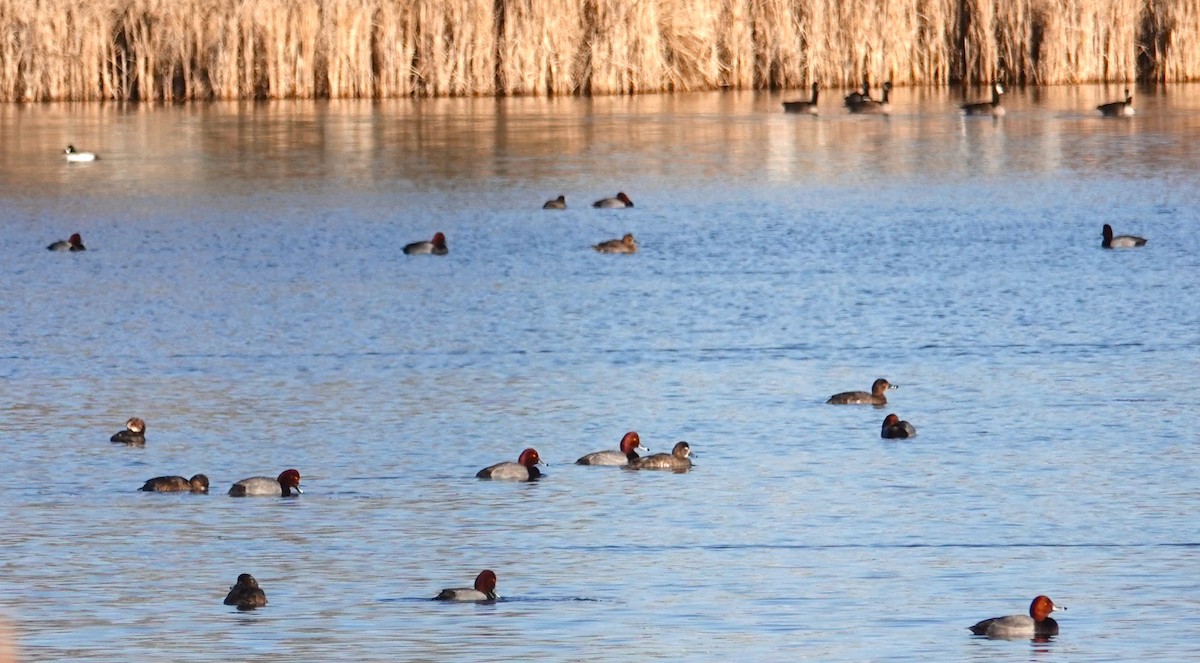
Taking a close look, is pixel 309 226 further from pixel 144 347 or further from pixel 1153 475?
pixel 1153 475

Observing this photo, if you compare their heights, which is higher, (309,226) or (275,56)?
(275,56)

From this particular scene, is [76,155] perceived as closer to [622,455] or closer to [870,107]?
[870,107]

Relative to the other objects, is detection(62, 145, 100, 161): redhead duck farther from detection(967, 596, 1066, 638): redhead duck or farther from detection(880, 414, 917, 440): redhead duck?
detection(967, 596, 1066, 638): redhead duck

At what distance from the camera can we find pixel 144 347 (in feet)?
70.6

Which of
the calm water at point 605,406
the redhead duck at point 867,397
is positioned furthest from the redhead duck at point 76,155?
the redhead duck at point 867,397

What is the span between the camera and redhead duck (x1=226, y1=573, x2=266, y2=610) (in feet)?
39.3

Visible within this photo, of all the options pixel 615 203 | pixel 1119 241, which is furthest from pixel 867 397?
pixel 615 203

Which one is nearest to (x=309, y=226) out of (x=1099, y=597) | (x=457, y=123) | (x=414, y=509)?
(x=457, y=123)

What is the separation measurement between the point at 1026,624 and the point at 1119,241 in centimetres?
1665

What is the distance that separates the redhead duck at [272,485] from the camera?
48.5 ft

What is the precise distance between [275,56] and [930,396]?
98.0 ft

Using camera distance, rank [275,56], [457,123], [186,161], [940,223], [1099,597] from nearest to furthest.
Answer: [1099,597] < [940,223] < [186,161] < [457,123] < [275,56]

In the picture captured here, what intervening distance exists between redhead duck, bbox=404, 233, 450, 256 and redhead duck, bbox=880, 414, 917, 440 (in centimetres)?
1244

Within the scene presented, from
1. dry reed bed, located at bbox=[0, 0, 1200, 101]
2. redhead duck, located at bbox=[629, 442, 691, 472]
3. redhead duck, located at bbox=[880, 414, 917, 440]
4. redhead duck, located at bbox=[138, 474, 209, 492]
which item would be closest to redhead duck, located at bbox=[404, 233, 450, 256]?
redhead duck, located at bbox=[880, 414, 917, 440]
